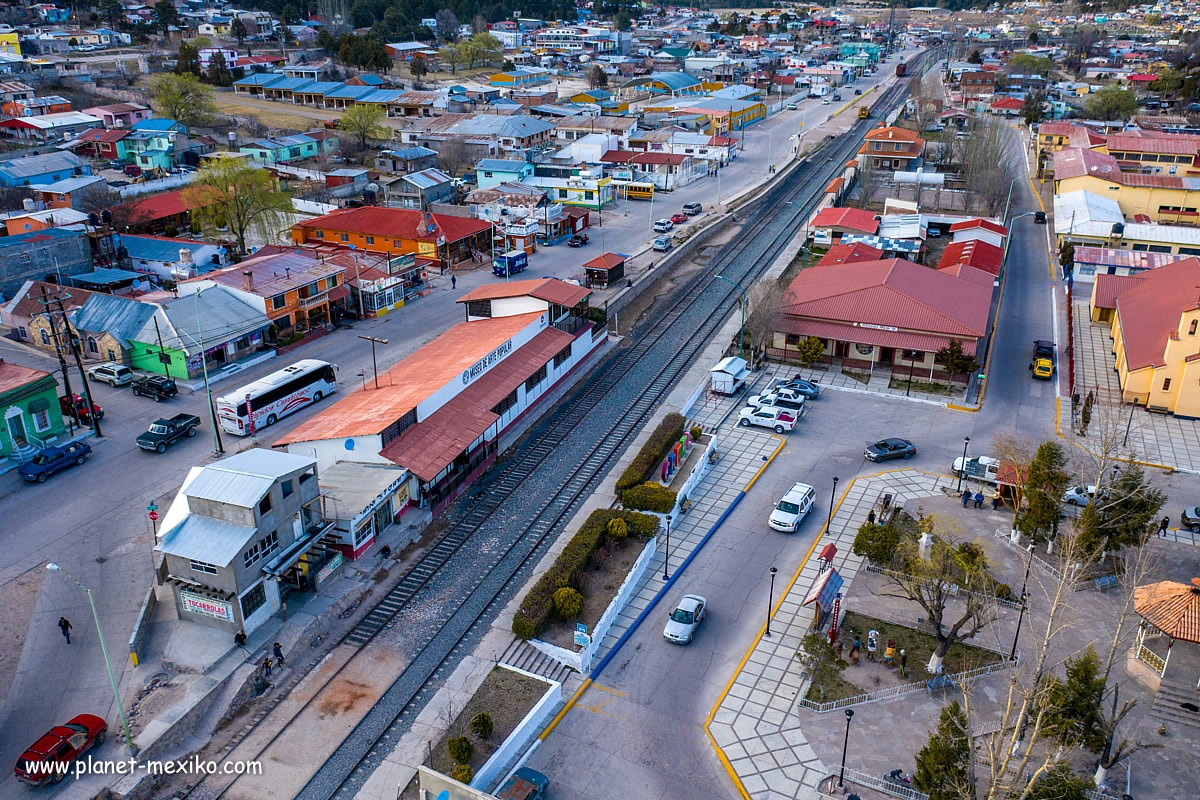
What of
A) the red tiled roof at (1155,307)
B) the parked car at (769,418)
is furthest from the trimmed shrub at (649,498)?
the red tiled roof at (1155,307)

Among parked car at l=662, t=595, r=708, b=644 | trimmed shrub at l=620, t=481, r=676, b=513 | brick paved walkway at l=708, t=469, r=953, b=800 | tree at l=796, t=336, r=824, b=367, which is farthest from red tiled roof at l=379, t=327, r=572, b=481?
brick paved walkway at l=708, t=469, r=953, b=800

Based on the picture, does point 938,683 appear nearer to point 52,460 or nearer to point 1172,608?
point 1172,608

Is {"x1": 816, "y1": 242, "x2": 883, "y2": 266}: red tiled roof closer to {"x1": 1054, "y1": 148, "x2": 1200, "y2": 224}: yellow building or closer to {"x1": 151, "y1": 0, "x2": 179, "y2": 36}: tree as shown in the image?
{"x1": 1054, "y1": 148, "x2": 1200, "y2": 224}: yellow building

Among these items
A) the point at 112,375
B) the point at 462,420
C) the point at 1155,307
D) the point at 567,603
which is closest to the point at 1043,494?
the point at 567,603

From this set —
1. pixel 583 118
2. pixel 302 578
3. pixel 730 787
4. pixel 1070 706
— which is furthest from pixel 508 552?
pixel 583 118

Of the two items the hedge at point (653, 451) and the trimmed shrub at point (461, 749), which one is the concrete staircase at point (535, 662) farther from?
the hedge at point (653, 451)

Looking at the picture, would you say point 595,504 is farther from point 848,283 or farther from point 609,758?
point 848,283
